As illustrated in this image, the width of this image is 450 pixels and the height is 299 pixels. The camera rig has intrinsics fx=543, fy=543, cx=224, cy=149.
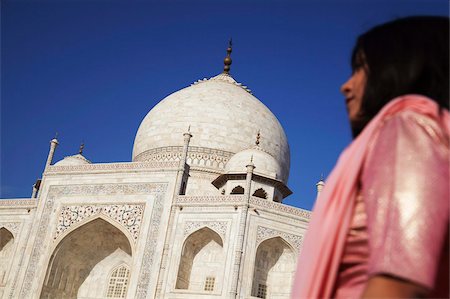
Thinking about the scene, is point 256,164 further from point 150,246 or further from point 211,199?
point 150,246

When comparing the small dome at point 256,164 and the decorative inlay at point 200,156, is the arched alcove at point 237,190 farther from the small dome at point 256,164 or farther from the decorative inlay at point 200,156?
the decorative inlay at point 200,156

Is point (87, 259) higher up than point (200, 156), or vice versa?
point (200, 156)

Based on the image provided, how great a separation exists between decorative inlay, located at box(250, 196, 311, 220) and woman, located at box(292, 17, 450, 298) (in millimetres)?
15130

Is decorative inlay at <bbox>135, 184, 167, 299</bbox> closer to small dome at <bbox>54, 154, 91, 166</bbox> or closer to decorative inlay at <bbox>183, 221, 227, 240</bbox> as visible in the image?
decorative inlay at <bbox>183, 221, 227, 240</bbox>

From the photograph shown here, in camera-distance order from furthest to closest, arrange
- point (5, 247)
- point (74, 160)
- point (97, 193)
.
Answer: point (74, 160)
point (5, 247)
point (97, 193)

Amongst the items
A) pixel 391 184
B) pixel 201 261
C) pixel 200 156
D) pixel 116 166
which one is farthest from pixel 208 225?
pixel 391 184

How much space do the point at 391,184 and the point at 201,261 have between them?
16.2 metres

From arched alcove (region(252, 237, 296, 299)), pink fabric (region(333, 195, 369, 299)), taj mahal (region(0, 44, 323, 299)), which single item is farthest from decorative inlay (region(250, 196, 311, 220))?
pink fabric (region(333, 195, 369, 299))

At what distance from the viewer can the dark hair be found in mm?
1370

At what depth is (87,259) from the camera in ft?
62.8

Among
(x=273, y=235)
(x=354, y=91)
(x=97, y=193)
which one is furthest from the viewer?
(x=97, y=193)

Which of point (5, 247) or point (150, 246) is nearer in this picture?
point (150, 246)

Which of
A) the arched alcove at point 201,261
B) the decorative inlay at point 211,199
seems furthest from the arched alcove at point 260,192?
the arched alcove at point 201,261

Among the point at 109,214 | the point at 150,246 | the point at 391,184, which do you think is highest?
the point at 109,214
